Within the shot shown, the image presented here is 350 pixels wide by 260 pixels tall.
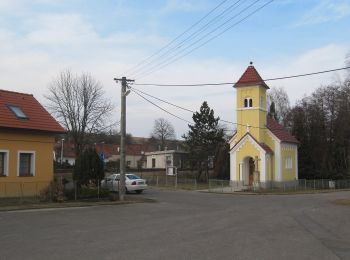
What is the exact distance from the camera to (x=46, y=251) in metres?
11.5

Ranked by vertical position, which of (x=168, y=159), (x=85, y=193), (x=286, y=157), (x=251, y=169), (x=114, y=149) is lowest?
(x=85, y=193)

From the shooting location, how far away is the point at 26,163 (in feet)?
104

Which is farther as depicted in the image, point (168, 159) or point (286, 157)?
point (168, 159)

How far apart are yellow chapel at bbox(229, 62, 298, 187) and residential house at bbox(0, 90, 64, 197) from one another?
2616cm

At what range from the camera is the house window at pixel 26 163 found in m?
31.0

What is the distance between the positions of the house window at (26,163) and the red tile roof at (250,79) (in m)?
29.9

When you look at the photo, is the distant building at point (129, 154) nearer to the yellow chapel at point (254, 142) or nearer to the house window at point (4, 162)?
the yellow chapel at point (254, 142)

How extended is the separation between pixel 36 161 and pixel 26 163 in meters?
0.63

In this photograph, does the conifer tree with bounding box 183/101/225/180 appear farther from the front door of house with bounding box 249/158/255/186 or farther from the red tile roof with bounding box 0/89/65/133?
the red tile roof with bounding box 0/89/65/133

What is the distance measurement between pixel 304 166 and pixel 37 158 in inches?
1786

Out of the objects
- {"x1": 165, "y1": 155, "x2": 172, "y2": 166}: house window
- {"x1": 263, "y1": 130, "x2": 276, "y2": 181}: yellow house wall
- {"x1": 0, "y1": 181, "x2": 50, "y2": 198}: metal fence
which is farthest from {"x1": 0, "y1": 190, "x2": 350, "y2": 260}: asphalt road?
{"x1": 165, "y1": 155, "x2": 172, "y2": 166}: house window

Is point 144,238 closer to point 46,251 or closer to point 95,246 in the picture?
point 95,246

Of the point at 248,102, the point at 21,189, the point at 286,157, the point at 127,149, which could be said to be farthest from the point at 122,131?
the point at 127,149

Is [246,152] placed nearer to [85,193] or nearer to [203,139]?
[203,139]
